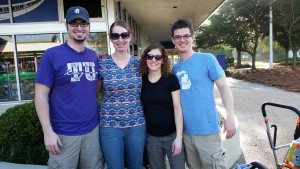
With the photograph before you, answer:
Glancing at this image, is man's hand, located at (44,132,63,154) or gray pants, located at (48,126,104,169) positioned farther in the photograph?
gray pants, located at (48,126,104,169)

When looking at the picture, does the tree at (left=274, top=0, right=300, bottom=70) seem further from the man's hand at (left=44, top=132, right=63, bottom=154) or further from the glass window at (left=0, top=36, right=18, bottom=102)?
the man's hand at (left=44, top=132, right=63, bottom=154)

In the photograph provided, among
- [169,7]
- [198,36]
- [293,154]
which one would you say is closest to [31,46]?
[169,7]

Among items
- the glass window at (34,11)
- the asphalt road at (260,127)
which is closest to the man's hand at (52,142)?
the asphalt road at (260,127)

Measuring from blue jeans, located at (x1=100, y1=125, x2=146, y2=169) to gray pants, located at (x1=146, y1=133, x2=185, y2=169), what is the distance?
0.28 feet

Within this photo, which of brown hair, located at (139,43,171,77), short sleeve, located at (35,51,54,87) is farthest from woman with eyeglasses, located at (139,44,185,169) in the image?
short sleeve, located at (35,51,54,87)

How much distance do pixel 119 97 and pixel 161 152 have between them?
2.16 ft

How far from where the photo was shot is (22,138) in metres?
4.09

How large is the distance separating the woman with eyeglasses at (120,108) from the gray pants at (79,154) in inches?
3.0

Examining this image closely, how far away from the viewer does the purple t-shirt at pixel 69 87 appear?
7.61ft

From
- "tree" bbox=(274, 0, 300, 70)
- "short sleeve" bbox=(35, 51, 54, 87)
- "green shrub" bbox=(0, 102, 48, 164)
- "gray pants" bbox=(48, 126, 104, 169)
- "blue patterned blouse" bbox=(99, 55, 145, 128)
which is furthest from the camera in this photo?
"tree" bbox=(274, 0, 300, 70)

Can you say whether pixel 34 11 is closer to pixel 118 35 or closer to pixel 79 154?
pixel 118 35

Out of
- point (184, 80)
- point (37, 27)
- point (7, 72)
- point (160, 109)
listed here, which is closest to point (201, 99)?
point (184, 80)

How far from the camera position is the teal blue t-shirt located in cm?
259

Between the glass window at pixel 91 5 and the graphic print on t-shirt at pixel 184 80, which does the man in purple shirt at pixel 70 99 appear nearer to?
the graphic print on t-shirt at pixel 184 80
